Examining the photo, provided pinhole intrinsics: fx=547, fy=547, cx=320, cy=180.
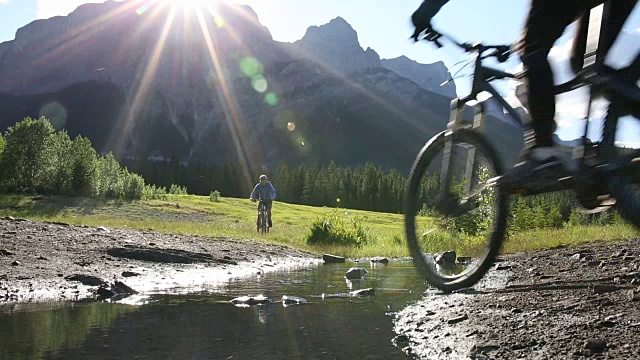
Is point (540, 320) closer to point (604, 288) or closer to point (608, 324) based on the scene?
point (608, 324)

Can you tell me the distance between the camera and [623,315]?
13.9 feet

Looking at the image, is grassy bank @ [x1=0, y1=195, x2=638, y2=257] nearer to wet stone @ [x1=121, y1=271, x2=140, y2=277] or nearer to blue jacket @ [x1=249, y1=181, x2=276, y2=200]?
blue jacket @ [x1=249, y1=181, x2=276, y2=200]

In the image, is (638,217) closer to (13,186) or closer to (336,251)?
(336,251)

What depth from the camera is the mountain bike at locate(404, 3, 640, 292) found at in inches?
149

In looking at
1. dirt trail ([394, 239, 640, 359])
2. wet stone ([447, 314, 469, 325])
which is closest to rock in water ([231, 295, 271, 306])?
dirt trail ([394, 239, 640, 359])

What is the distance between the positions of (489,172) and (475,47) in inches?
49.5

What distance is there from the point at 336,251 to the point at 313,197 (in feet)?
388

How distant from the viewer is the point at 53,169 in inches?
2287

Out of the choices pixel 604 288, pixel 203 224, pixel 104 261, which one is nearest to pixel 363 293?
pixel 604 288

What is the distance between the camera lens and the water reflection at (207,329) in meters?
4.91

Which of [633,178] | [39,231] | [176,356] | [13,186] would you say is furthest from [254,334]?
[13,186]

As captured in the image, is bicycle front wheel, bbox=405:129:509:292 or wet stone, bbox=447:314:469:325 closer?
bicycle front wheel, bbox=405:129:509:292

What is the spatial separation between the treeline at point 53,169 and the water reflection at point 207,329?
53139mm

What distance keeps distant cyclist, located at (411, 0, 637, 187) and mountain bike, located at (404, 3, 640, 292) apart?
0.13 meters
